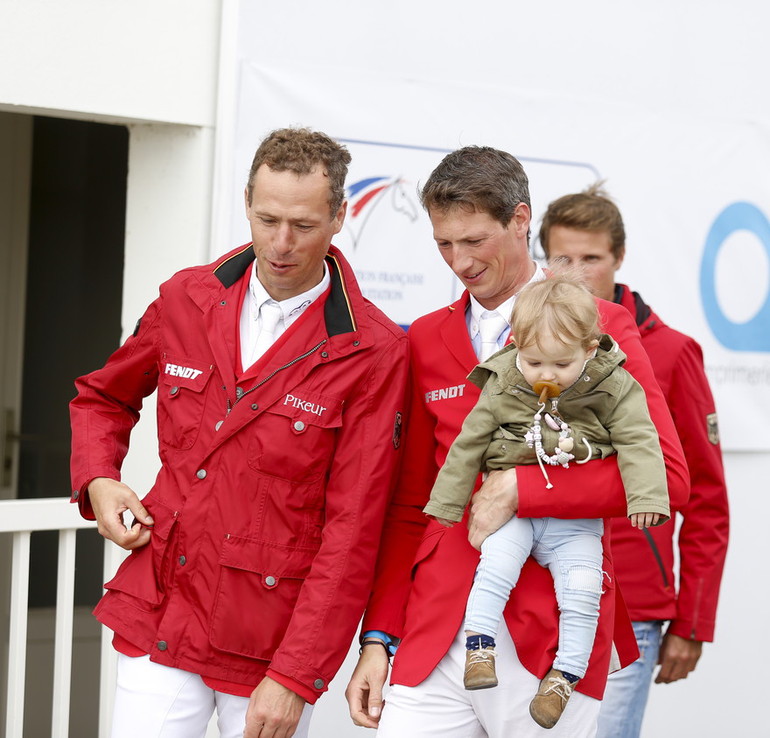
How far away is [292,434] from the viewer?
7.93 feet

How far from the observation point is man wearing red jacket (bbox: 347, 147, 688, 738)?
221 centimetres

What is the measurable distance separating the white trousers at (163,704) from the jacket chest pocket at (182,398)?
1.56 ft

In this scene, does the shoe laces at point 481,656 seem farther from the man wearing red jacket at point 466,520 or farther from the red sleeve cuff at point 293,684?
the red sleeve cuff at point 293,684

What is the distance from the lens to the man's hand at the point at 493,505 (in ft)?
7.20

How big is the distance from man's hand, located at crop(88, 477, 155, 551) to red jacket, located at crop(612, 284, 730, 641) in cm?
141

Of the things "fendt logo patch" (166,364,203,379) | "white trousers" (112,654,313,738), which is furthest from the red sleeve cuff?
"fendt logo patch" (166,364,203,379)

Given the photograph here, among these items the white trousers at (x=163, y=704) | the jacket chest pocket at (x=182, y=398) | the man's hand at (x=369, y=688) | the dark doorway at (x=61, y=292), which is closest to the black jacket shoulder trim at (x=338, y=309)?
the jacket chest pocket at (x=182, y=398)

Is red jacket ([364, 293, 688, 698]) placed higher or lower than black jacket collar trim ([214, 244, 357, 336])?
lower

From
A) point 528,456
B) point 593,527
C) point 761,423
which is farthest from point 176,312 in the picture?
point 761,423

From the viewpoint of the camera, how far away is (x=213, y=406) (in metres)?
2.47

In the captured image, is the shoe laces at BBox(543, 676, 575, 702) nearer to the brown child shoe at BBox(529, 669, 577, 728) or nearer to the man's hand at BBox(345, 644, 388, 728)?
the brown child shoe at BBox(529, 669, 577, 728)

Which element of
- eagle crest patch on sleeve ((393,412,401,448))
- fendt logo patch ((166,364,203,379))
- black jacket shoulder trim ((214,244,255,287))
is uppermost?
black jacket shoulder trim ((214,244,255,287))

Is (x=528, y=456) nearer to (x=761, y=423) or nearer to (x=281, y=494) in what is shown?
(x=281, y=494)

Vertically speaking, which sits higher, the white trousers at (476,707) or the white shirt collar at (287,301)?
the white shirt collar at (287,301)
